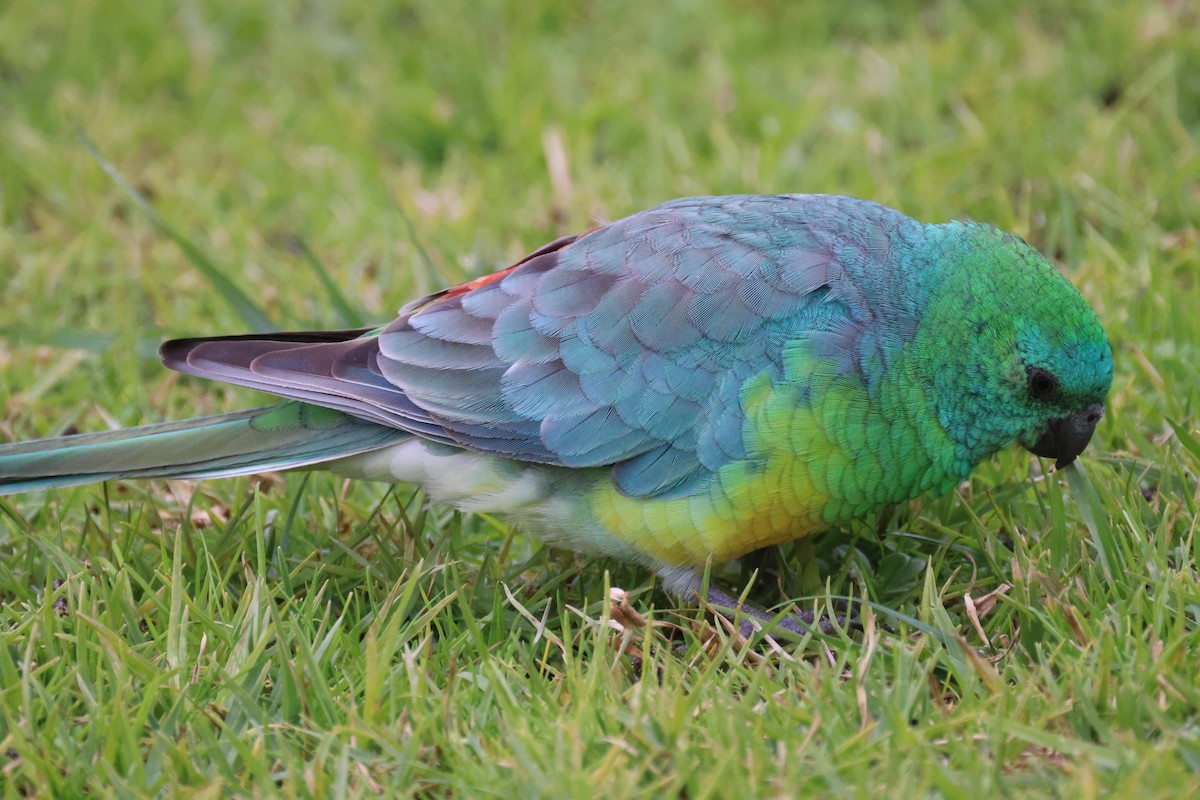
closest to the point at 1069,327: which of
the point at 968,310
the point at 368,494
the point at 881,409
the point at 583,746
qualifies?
the point at 968,310

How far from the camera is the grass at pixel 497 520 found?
8.97 ft

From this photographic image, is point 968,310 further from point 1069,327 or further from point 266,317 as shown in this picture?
point 266,317

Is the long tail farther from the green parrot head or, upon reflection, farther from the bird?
the green parrot head

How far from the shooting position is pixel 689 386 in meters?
3.37

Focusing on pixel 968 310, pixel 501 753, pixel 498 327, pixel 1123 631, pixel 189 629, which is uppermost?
pixel 498 327

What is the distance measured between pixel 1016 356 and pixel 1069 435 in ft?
0.93

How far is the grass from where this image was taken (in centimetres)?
273

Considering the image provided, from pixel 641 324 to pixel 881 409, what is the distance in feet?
2.21

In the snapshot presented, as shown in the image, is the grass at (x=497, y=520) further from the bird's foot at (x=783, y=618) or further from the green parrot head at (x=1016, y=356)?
the green parrot head at (x=1016, y=356)

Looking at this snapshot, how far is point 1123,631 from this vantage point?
2.89 m

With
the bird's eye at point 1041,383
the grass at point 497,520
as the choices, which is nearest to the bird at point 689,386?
the bird's eye at point 1041,383

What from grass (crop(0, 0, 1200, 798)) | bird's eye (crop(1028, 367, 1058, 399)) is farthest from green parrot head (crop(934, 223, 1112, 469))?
grass (crop(0, 0, 1200, 798))

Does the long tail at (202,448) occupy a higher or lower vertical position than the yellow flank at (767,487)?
higher

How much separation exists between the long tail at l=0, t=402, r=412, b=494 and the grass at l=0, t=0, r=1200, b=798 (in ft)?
0.56
